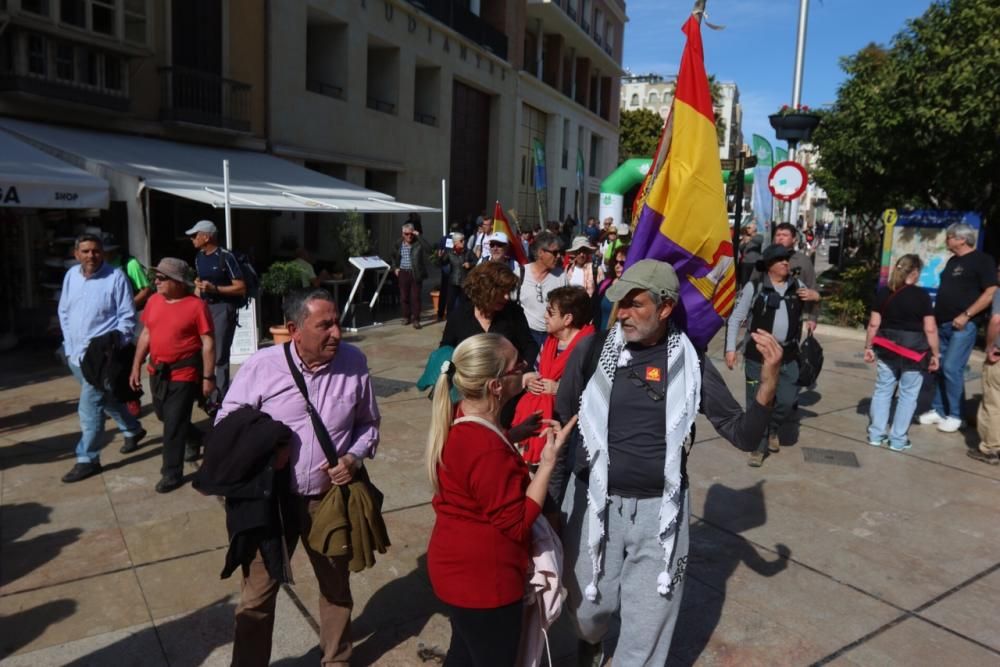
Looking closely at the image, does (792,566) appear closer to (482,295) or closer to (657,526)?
(657,526)

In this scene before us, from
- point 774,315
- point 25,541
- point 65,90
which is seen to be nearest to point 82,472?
point 25,541

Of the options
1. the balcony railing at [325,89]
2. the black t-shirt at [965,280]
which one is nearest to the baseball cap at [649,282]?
the black t-shirt at [965,280]

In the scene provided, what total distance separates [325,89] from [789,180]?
11555mm

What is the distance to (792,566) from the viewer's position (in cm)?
444

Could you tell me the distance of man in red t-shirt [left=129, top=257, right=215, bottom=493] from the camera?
516 centimetres

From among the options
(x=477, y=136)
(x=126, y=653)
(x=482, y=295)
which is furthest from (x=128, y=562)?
(x=477, y=136)

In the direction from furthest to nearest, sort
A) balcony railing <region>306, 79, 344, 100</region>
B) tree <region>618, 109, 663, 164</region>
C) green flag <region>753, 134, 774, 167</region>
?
tree <region>618, 109, 663, 164</region> < balcony railing <region>306, 79, 344, 100</region> < green flag <region>753, 134, 774, 167</region>

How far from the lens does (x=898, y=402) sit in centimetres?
673

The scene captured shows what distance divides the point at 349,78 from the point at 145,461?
1380 cm

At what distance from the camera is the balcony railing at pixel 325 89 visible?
58.0ft

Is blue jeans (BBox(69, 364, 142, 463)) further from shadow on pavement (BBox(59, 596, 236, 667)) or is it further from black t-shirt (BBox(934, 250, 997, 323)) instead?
black t-shirt (BBox(934, 250, 997, 323))

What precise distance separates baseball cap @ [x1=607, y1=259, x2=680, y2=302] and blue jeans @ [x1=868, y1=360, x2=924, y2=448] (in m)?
4.74

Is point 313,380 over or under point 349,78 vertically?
under

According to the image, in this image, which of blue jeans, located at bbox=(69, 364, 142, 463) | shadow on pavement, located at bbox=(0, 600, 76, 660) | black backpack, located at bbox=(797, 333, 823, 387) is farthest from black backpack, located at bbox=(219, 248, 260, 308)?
black backpack, located at bbox=(797, 333, 823, 387)
